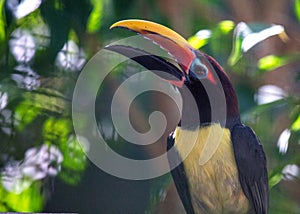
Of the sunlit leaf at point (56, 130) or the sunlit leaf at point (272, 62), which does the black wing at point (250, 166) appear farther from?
the sunlit leaf at point (56, 130)

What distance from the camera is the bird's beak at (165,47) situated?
2.21m

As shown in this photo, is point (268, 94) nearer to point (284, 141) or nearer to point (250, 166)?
point (284, 141)

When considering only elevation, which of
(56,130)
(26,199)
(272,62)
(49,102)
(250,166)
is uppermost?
(250,166)

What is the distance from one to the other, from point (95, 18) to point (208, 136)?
1.10 m

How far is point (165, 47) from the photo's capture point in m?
2.24

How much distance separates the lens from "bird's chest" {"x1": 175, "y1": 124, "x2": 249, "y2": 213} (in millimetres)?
2225

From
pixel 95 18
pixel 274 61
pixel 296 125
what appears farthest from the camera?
pixel 95 18

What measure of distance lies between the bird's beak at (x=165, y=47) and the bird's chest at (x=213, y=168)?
5.4 inches

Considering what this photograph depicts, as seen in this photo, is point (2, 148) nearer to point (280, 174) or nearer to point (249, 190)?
point (280, 174)

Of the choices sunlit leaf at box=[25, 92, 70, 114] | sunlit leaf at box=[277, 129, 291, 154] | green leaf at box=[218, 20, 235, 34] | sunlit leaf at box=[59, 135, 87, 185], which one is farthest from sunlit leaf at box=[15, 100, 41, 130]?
sunlit leaf at box=[277, 129, 291, 154]

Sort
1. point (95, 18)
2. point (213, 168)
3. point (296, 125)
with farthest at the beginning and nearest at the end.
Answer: point (95, 18) → point (296, 125) → point (213, 168)

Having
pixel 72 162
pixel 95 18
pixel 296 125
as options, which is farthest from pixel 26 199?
pixel 296 125

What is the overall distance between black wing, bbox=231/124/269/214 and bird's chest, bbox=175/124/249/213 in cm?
2

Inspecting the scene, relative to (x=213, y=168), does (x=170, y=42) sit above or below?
above
